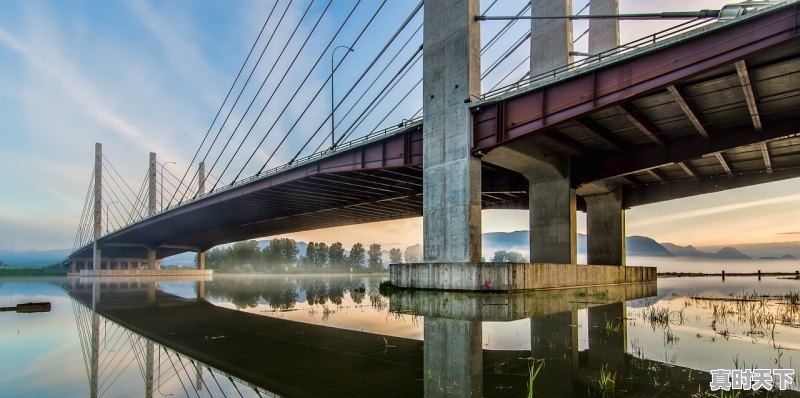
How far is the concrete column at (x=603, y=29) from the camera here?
4106cm

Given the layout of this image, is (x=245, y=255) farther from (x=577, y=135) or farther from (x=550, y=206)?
(x=577, y=135)

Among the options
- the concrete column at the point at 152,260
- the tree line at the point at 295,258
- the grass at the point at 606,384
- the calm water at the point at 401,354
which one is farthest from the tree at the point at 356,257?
the grass at the point at 606,384

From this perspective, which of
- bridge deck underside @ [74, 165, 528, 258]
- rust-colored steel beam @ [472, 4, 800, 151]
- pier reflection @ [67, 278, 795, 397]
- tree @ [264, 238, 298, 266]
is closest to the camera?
pier reflection @ [67, 278, 795, 397]

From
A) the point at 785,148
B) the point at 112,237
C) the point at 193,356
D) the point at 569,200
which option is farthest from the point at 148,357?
the point at 112,237

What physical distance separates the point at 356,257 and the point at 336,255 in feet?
26.1

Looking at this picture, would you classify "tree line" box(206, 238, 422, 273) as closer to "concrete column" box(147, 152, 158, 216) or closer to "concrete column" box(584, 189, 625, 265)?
"concrete column" box(147, 152, 158, 216)

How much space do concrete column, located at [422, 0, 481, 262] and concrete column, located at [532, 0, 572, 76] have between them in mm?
9653

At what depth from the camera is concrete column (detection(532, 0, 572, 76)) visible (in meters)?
36.2

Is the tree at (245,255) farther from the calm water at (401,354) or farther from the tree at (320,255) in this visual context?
the calm water at (401,354)

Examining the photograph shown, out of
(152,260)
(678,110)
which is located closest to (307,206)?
(678,110)

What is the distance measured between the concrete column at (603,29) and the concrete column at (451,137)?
17.3 m

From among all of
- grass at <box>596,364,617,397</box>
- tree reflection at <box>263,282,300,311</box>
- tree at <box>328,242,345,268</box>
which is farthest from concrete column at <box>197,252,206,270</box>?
grass at <box>596,364,617,397</box>

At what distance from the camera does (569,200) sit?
116 ft

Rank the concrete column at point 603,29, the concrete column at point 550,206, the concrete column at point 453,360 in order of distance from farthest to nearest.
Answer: the concrete column at point 603,29 < the concrete column at point 550,206 < the concrete column at point 453,360
